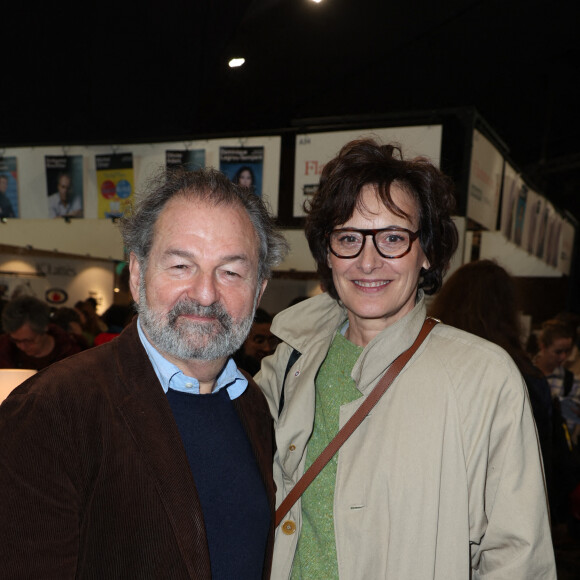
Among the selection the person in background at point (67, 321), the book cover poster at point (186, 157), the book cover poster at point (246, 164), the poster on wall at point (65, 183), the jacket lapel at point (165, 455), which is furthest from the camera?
the person in background at point (67, 321)

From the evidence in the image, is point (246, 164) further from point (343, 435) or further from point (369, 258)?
point (343, 435)

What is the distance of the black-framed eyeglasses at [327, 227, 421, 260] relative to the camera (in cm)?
165

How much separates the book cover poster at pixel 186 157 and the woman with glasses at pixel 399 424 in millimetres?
2373

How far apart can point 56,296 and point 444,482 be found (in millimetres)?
7339

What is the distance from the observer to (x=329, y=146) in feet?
11.9

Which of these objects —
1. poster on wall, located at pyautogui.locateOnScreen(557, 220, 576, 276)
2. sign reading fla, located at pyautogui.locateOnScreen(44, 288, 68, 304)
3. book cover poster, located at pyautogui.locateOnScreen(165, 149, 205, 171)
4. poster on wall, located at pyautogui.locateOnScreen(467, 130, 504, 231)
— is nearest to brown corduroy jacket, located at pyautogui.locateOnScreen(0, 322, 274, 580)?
poster on wall, located at pyautogui.locateOnScreen(467, 130, 504, 231)

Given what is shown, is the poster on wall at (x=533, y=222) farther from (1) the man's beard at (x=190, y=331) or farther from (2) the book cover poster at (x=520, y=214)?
(1) the man's beard at (x=190, y=331)

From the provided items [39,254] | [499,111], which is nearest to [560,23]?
[499,111]

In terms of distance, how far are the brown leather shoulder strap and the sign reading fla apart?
6.88 meters

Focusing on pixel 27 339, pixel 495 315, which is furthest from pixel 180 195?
pixel 27 339

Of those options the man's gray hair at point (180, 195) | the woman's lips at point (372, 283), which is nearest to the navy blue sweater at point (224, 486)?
the man's gray hair at point (180, 195)

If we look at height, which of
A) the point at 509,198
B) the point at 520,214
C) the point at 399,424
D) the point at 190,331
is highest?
the point at 509,198

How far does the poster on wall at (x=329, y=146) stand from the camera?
132 inches

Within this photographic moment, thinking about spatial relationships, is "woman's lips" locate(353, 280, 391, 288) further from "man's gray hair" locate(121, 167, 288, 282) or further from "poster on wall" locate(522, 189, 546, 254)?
"poster on wall" locate(522, 189, 546, 254)
